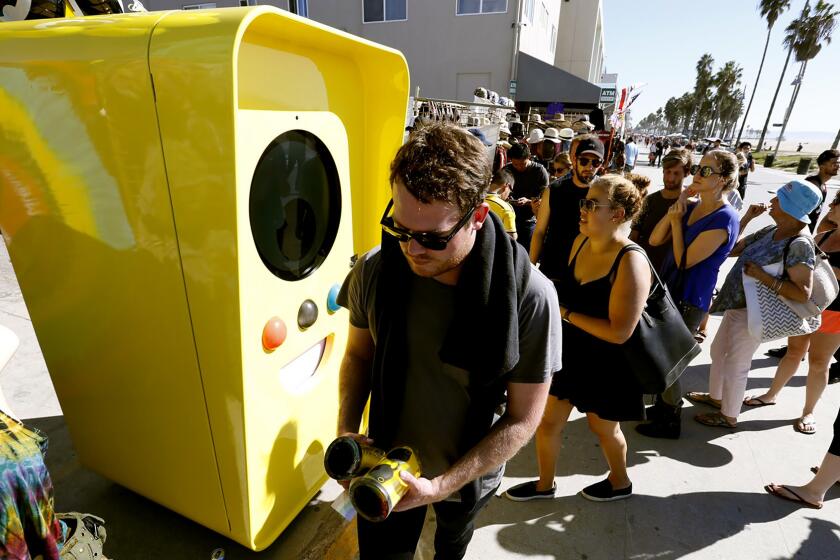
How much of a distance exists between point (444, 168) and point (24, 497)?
1359mm

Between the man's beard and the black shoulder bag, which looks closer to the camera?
the black shoulder bag

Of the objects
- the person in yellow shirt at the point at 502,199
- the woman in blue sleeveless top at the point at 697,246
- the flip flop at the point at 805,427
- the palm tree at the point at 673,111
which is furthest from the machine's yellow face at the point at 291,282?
the palm tree at the point at 673,111

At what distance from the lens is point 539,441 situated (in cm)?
247

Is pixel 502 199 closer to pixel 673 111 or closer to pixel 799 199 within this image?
pixel 799 199

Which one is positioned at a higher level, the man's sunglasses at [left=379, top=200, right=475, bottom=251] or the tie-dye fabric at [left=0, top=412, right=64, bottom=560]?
the man's sunglasses at [left=379, top=200, right=475, bottom=251]

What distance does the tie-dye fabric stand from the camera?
3.57 ft

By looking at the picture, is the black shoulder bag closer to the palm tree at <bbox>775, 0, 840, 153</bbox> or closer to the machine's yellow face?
the machine's yellow face

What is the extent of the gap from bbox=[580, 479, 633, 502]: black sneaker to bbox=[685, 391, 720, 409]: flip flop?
145 centimetres

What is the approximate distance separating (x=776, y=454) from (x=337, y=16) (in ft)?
67.5

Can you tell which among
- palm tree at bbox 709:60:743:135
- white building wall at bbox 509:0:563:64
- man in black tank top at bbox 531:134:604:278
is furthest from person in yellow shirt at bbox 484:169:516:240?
palm tree at bbox 709:60:743:135

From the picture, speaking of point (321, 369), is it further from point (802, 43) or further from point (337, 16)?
point (802, 43)

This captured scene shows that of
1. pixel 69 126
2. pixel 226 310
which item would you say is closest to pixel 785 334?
pixel 226 310

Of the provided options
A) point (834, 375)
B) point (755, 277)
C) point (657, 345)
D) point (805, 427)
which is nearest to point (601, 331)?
point (657, 345)

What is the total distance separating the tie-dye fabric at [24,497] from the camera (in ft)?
3.57
